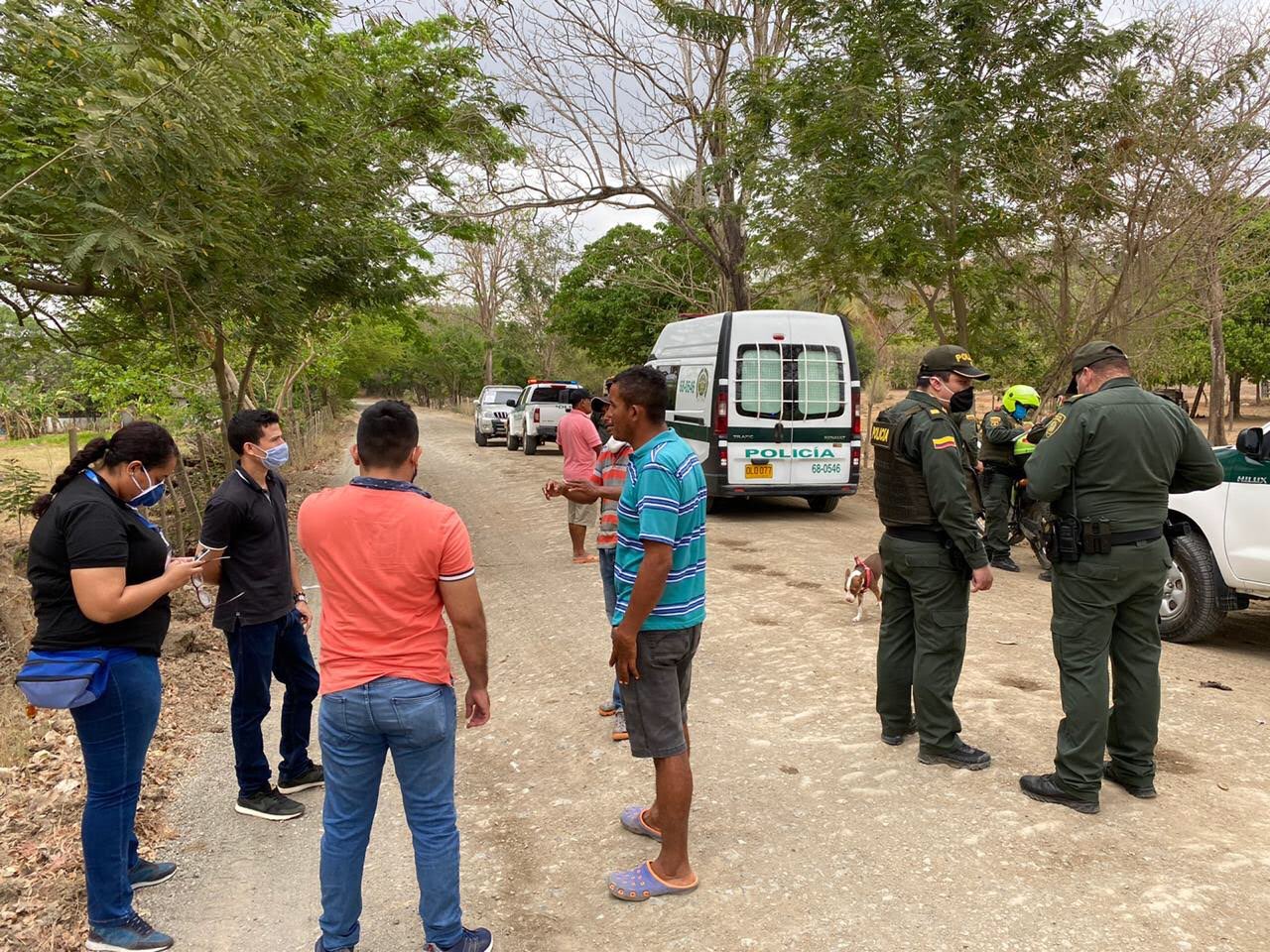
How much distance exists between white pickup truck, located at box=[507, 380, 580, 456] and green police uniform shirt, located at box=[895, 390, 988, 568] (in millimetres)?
18244

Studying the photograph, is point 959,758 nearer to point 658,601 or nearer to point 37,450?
point 658,601

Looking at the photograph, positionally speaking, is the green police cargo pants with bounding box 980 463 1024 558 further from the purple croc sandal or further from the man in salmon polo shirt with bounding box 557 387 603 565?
the purple croc sandal

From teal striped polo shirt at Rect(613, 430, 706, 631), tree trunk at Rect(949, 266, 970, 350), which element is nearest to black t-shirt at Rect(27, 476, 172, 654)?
teal striped polo shirt at Rect(613, 430, 706, 631)

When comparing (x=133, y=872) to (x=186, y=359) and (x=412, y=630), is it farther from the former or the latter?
(x=186, y=359)

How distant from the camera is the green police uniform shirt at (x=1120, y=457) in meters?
3.55

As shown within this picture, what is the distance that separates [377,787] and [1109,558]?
2957 millimetres

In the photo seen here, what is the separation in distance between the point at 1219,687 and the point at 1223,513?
1.22 meters

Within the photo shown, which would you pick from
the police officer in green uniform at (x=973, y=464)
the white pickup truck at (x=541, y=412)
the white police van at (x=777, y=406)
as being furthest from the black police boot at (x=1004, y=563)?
the white pickup truck at (x=541, y=412)

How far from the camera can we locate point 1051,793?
3.64 metres

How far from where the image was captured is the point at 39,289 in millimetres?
6867

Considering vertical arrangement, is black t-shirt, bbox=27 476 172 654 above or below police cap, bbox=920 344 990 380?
below

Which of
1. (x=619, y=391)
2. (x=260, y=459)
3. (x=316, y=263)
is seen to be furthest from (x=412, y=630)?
(x=316, y=263)

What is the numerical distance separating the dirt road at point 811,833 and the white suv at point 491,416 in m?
21.3

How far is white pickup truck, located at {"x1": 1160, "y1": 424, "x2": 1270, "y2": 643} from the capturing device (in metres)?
5.40
